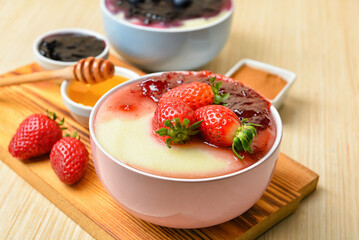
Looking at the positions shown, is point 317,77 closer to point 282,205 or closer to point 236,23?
point 236,23

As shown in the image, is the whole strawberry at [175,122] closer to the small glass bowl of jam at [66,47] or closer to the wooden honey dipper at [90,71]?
the wooden honey dipper at [90,71]

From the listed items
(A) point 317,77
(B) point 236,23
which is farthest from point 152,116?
(B) point 236,23

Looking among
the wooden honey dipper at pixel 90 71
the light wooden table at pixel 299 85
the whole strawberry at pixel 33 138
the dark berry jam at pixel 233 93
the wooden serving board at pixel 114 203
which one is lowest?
the light wooden table at pixel 299 85

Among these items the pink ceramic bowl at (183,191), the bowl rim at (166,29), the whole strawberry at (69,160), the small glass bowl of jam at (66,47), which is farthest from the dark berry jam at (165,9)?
the pink ceramic bowl at (183,191)

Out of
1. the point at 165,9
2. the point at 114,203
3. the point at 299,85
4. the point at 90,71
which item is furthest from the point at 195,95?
the point at 299,85

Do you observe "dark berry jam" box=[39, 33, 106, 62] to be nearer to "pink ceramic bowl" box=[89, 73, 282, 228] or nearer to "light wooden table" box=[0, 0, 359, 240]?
"light wooden table" box=[0, 0, 359, 240]

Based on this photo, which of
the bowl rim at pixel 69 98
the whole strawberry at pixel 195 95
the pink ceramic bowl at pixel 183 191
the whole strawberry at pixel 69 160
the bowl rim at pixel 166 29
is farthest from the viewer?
the bowl rim at pixel 166 29
